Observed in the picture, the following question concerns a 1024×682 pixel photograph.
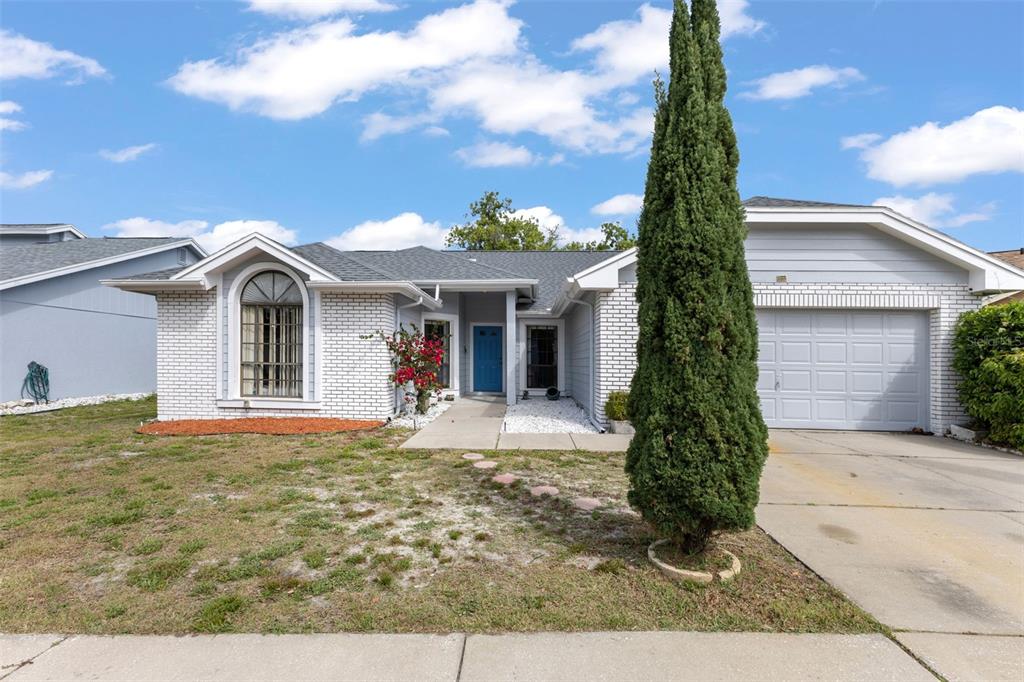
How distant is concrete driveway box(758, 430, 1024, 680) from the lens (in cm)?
261

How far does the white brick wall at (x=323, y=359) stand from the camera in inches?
369

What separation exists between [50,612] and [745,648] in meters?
3.86

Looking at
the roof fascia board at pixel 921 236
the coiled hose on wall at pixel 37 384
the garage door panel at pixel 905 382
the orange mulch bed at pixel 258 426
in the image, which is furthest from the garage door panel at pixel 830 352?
the coiled hose on wall at pixel 37 384

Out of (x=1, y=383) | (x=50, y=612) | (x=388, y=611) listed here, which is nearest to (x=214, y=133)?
(x=1, y=383)

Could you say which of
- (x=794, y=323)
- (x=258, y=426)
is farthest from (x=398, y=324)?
(x=794, y=323)

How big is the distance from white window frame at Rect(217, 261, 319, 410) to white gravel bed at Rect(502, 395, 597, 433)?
157 inches

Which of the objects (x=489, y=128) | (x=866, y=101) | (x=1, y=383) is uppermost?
(x=489, y=128)

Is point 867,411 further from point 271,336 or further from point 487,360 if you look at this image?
point 271,336

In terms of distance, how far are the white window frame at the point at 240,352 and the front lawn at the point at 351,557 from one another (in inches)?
131

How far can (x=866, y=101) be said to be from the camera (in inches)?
375

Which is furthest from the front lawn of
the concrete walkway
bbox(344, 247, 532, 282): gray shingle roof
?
bbox(344, 247, 532, 282): gray shingle roof

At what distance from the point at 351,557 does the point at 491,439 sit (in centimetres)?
427

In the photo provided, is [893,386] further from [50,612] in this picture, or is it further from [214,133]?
[214,133]

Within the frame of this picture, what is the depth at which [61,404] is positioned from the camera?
12781 millimetres
